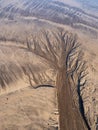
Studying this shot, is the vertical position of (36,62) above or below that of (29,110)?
above

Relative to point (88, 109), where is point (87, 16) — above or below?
above

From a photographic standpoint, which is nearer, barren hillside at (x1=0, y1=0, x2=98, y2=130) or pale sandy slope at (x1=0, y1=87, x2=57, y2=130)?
pale sandy slope at (x1=0, y1=87, x2=57, y2=130)

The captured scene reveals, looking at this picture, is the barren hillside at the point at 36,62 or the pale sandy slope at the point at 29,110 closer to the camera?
the pale sandy slope at the point at 29,110

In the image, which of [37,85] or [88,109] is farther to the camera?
[37,85]

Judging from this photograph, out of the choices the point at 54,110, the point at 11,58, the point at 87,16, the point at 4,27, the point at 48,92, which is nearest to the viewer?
the point at 54,110

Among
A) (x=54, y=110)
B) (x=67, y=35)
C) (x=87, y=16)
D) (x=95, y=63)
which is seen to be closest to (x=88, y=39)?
(x=67, y=35)

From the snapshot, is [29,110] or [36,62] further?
[36,62]

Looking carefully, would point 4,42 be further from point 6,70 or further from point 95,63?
point 95,63

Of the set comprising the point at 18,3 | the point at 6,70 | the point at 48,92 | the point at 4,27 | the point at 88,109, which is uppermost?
the point at 18,3
